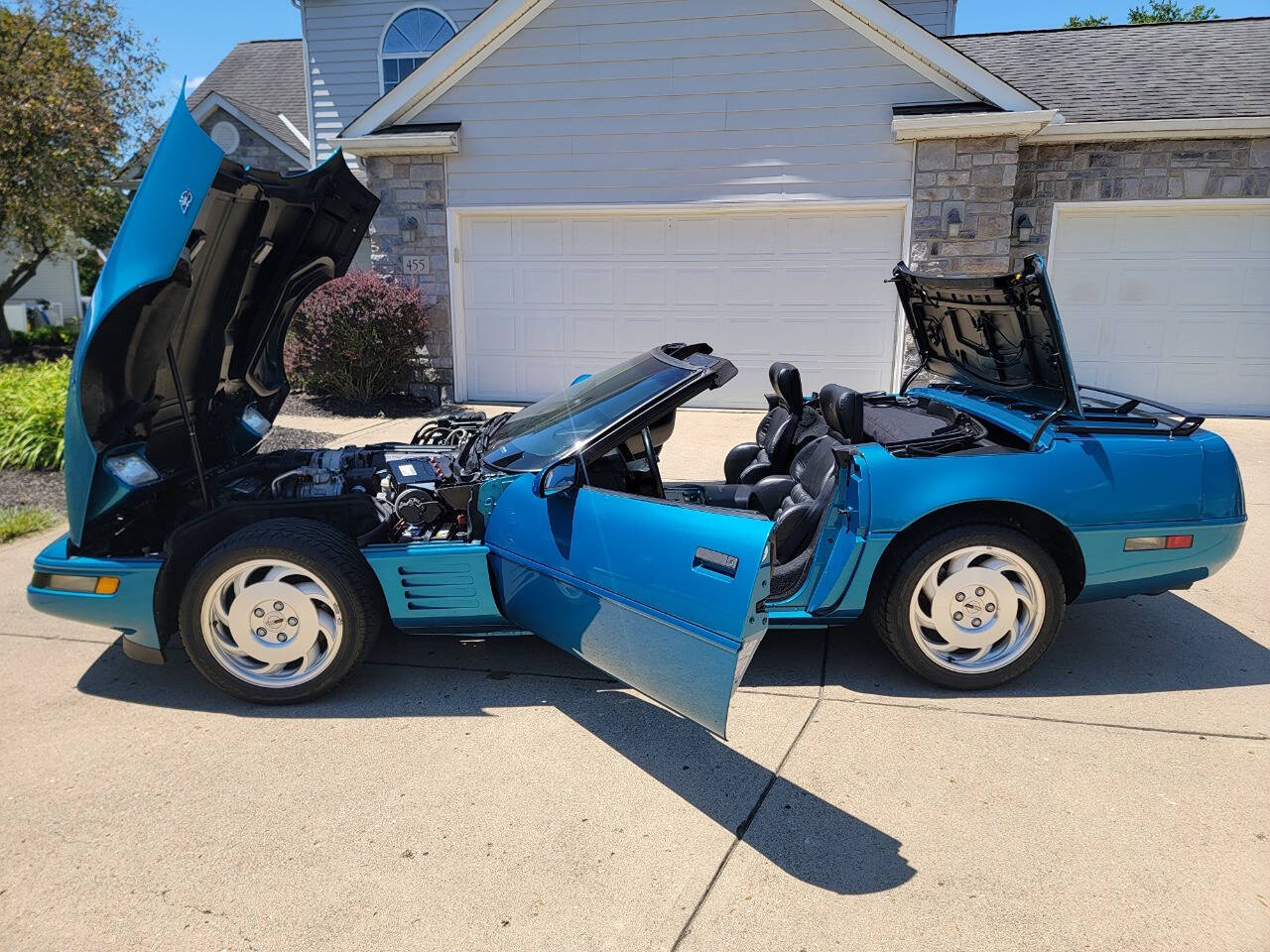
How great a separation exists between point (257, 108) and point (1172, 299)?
48.5 ft

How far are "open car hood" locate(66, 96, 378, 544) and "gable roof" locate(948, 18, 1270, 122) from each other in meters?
8.78

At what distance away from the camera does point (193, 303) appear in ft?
12.0

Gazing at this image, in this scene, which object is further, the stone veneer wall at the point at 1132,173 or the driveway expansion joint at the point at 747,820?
the stone veneer wall at the point at 1132,173

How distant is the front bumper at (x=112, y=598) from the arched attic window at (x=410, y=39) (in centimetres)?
1293

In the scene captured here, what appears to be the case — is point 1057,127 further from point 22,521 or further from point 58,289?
point 58,289

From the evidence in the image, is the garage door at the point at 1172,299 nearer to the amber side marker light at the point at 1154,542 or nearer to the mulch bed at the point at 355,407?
the amber side marker light at the point at 1154,542

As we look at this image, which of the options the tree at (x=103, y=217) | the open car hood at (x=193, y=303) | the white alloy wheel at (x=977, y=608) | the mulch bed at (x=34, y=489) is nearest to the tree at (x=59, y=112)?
the tree at (x=103, y=217)

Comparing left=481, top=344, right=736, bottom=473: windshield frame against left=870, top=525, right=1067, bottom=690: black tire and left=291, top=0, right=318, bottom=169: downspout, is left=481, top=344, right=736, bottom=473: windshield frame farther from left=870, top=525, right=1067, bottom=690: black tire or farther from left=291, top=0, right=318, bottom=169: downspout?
left=291, top=0, right=318, bottom=169: downspout

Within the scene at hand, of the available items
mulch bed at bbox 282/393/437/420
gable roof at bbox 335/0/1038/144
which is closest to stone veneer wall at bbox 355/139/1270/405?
gable roof at bbox 335/0/1038/144

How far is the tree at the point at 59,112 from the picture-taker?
11.6m

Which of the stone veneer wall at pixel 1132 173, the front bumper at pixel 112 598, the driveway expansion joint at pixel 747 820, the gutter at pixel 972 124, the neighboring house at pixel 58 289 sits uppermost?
the gutter at pixel 972 124

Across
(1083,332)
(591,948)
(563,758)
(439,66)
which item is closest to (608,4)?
(439,66)

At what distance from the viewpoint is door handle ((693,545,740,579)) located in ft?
9.04

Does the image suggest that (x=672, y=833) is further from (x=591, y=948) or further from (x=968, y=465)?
(x=968, y=465)
